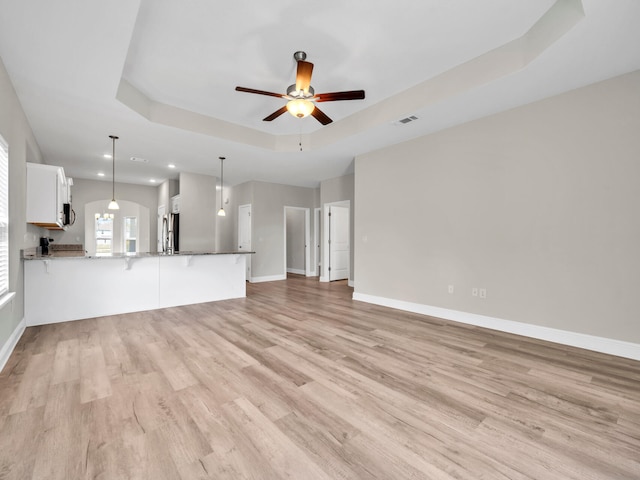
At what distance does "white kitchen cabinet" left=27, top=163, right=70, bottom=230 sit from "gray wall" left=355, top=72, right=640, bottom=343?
5026 millimetres

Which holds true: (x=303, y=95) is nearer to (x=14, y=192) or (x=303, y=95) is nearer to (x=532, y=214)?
(x=532, y=214)

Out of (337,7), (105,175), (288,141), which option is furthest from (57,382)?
(105,175)

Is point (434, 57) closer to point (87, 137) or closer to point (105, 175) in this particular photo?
point (87, 137)

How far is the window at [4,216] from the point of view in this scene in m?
2.74

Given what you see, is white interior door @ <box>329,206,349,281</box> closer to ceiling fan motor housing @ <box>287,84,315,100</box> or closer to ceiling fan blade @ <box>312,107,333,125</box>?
ceiling fan blade @ <box>312,107,333,125</box>

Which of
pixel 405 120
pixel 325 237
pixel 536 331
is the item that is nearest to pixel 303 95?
pixel 405 120

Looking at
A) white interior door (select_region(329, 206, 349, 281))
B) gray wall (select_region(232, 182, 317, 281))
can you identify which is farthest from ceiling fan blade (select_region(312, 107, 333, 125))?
gray wall (select_region(232, 182, 317, 281))

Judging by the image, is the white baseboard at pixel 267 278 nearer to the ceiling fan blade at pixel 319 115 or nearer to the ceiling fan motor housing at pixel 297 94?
the ceiling fan blade at pixel 319 115

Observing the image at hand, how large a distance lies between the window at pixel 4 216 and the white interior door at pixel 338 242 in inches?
237

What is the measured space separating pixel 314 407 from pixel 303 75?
2.81 meters

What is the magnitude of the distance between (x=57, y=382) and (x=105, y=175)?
6900 millimetres

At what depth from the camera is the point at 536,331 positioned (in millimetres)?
3568

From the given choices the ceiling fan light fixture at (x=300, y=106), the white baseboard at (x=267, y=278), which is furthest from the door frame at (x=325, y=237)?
the ceiling fan light fixture at (x=300, y=106)

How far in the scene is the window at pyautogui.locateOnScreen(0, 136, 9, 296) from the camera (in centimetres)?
274
